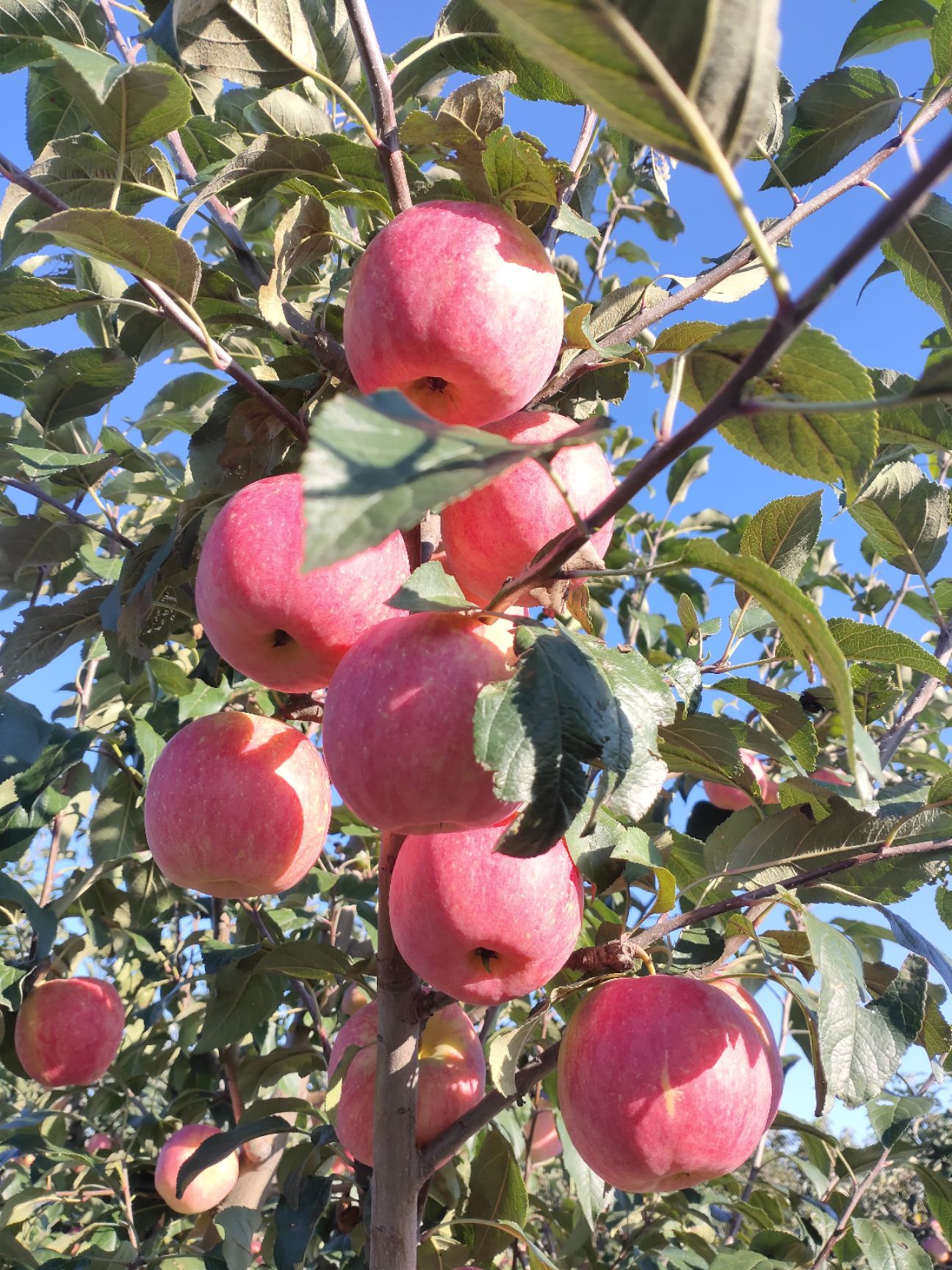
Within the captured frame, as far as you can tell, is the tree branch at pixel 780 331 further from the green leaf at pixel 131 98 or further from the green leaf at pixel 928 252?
the green leaf at pixel 928 252

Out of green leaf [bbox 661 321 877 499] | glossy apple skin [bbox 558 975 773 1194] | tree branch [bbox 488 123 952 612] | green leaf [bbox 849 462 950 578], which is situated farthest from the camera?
green leaf [bbox 849 462 950 578]

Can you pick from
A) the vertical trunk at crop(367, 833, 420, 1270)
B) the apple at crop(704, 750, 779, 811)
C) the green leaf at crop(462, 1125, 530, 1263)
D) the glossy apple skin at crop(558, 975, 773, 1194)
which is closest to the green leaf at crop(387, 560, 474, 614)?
the vertical trunk at crop(367, 833, 420, 1270)

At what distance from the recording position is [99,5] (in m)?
1.67

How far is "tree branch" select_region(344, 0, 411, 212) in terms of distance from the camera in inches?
47.9

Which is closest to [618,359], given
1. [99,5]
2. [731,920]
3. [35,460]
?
[731,920]

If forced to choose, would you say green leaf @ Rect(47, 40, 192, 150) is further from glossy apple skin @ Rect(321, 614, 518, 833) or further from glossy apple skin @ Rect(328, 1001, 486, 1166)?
glossy apple skin @ Rect(328, 1001, 486, 1166)

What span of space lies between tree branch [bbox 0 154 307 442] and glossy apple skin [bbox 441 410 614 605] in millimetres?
271

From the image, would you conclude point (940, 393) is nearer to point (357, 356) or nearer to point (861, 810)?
point (357, 356)

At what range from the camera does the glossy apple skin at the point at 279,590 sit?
44.2 inches

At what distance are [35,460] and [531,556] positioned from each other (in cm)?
101

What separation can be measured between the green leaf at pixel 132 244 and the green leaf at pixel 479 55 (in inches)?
18.1

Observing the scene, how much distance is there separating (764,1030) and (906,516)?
3.52ft

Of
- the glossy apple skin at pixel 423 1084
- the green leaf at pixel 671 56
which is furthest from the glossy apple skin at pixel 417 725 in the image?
the glossy apple skin at pixel 423 1084

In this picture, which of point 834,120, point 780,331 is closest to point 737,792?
point 834,120
